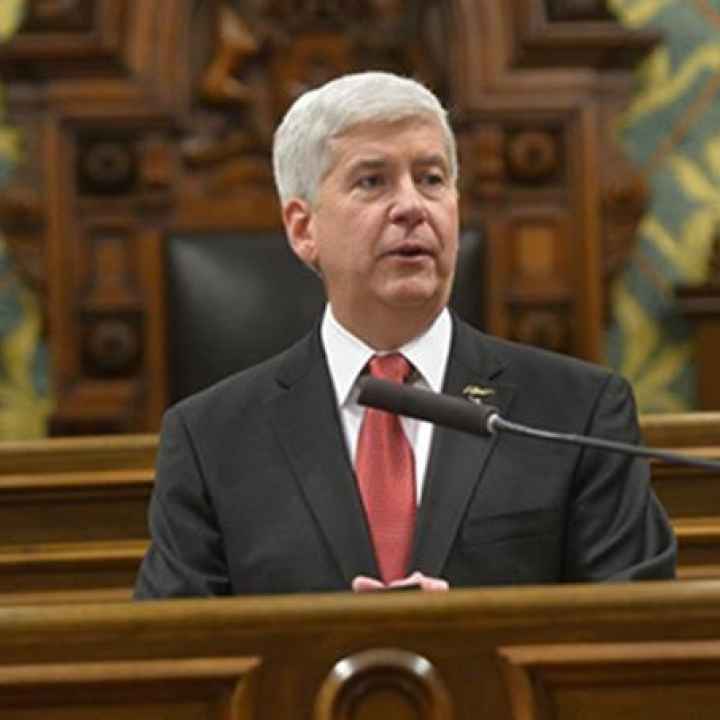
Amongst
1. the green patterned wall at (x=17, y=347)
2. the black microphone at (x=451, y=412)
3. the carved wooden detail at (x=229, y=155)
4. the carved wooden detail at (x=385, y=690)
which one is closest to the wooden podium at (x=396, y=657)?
the carved wooden detail at (x=385, y=690)

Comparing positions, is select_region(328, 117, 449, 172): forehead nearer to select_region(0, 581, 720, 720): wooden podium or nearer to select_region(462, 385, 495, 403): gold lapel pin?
select_region(462, 385, 495, 403): gold lapel pin

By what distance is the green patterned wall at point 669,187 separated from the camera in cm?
430

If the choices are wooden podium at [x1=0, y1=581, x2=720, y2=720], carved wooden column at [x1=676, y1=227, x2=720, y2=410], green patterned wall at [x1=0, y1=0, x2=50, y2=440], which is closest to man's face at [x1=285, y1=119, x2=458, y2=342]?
wooden podium at [x1=0, y1=581, x2=720, y2=720]

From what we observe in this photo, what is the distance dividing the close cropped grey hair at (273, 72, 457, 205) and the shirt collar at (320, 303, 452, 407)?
0.17 meters

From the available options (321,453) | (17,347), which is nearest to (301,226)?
(321,453)

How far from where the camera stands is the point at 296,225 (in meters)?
2.08

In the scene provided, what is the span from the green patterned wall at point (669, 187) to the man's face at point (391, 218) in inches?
94.3

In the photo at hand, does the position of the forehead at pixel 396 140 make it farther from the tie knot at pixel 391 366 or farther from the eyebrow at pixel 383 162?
the tie knot at pixel 391 366

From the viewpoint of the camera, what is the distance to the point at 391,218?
1.94 m

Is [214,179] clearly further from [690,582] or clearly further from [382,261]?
[690,582]

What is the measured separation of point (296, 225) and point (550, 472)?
1.52 feet

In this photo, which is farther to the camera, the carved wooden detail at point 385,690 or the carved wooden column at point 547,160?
the carved wooden column at point 547,160

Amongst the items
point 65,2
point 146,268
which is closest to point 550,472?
point 146,268

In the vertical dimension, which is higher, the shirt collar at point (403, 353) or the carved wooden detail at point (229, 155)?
the carved wooden detail at point (229, 155)
